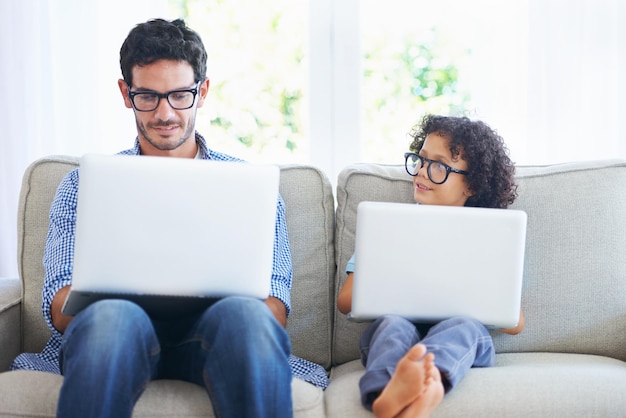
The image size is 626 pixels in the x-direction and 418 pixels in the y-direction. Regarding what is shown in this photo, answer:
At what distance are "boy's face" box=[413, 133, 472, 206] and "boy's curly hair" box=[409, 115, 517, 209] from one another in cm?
1

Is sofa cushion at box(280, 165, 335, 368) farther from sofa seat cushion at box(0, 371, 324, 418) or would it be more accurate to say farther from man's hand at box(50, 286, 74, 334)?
man's hand at box(50, 286, 74, 334)

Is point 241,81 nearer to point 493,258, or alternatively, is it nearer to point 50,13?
point 50,13

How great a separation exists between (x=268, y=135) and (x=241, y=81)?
0.73 ft

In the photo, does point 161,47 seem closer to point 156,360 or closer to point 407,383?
point 156,360

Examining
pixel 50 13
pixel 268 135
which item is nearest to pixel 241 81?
pixel 268 135

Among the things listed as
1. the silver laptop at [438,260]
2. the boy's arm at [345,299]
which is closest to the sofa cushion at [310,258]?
the boy's arm at [345,299]

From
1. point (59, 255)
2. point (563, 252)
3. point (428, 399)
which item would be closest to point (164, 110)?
point (59, 255)

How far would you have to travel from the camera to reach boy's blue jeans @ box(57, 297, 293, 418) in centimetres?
140

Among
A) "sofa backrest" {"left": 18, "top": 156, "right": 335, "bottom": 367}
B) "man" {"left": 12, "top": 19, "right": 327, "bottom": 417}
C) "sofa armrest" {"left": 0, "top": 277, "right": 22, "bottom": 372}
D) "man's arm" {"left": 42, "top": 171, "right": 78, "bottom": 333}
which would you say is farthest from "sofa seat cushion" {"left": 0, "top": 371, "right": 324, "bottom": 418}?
"sofa backrest" {"left": 18, "top": 156, "right": 335, "bottom": 367}

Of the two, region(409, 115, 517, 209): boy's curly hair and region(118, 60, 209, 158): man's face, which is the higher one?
region(118, 60, 209, 158): man's face

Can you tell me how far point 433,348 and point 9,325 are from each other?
3.30 feet

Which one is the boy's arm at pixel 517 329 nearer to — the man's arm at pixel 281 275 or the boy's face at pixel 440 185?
the boy's face at pixel 440 185

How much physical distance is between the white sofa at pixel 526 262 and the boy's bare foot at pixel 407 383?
0.96 ft

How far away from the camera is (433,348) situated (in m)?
1.64
